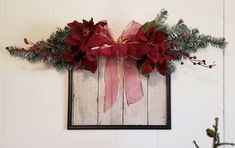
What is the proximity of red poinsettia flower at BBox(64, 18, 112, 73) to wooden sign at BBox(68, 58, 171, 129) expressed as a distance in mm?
79

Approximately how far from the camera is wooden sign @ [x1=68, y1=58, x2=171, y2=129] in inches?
49.9

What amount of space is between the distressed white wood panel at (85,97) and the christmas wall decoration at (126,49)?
1.9 inches

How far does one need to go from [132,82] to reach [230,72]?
1.50ft

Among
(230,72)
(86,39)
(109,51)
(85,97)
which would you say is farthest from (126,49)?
(230,72)

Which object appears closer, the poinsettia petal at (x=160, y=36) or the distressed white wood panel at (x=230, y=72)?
the poinsettia petal at (x=160, y=36)

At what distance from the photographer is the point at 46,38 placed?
1287 millimetres

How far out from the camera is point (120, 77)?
4.19 ft

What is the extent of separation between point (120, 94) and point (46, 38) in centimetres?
42

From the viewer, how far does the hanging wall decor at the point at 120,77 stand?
124 centimetres

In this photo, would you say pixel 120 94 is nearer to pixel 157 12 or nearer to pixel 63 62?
pixel 63 62

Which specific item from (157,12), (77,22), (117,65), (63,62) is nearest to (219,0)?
(157,12)

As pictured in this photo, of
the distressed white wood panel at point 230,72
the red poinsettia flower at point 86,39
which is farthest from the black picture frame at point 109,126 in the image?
the distressed white wood panel at point 230,72

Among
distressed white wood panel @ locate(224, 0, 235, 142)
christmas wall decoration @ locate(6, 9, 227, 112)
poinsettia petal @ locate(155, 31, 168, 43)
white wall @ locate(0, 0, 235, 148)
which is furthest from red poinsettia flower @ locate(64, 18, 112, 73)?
distressed white wood panel @ locate(224, 0, 235, 142)

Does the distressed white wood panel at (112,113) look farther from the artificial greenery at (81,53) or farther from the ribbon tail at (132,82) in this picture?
the artificial greenery at (81,53)
